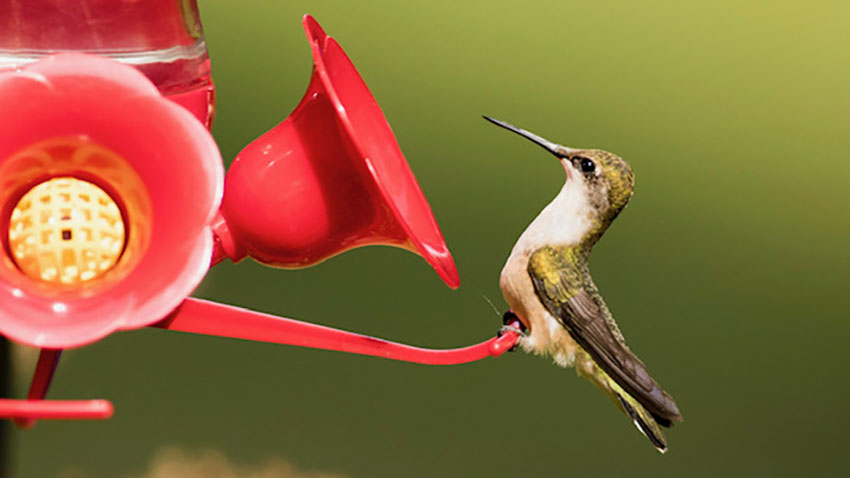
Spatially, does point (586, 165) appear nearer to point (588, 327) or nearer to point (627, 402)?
point (588, 327)

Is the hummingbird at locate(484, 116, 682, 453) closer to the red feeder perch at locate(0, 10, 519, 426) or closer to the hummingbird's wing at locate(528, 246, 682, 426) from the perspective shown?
the hummingbird's wing at locate(528, 246, 682, 426)

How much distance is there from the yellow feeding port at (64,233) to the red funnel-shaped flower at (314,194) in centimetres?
18

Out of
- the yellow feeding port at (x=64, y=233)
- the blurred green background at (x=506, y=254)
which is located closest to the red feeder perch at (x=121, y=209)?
the yellow feeding port at (x=64, y=233)

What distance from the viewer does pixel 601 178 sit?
1335 mm

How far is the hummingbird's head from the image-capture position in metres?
1.33

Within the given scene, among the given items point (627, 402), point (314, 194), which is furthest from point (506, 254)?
point (314, 194)

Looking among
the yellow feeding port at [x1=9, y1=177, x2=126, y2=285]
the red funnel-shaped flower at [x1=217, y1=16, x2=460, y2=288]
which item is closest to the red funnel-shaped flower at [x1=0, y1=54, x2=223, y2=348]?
the yellow feeding port at [x1=9, y1=177, x2=126, y2=285]

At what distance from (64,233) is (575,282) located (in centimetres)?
73

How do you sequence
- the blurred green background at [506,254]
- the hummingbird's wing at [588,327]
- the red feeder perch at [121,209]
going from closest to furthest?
the red feeder perch at [121,209] < the hummingbird's wing at [588,327] < the blurred green background at [506,254]

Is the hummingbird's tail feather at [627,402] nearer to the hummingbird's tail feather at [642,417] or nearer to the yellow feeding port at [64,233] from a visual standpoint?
the hummingbird's tail feather at [642,417]

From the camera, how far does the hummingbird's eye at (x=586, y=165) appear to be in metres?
1.33

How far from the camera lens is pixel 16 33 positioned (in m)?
1.02

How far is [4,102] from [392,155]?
0.49 metres

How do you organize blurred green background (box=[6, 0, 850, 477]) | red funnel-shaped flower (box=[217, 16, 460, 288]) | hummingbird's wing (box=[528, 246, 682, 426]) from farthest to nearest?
blurred green background (box=[6, 0, 850, 477])
hummingbird's wing (box=[528, 246, 682, 426])
red funnel-shaped flower (box=[217, 16, 460, 288])
